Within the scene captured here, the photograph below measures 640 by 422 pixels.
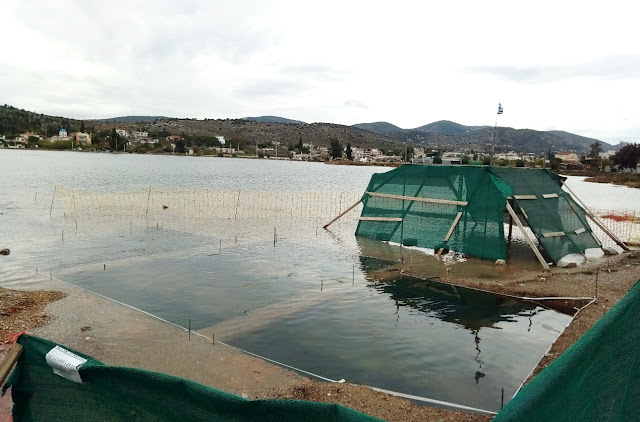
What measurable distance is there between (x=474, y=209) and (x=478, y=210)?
0.17 metres

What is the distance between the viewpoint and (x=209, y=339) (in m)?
10.2

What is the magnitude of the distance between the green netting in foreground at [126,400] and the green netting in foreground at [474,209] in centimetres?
1544

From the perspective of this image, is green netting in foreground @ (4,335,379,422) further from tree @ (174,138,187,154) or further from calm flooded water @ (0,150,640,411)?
tree @ (174,138,187,154)

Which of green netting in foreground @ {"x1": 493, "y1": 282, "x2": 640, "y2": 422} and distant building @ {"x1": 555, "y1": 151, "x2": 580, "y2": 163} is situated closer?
green netting in foreground @ {"x1": 493, "y1": 282, "x2": 640, "y2": 422}

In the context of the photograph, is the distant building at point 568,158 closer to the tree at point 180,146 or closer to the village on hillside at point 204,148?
the village on hillside at point 204,148

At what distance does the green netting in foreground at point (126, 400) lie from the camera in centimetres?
275

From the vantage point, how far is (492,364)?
9.41m

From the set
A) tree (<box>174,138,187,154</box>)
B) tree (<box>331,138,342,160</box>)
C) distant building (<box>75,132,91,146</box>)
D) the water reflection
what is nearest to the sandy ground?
the water reflection

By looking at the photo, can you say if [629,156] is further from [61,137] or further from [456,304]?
[61,137]

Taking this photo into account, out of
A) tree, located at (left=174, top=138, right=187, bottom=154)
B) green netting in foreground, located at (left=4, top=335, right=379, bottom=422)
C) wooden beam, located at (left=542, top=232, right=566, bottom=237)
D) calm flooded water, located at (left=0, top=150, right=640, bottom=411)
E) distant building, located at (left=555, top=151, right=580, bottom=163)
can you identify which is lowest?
calm flooded water, located at (left=0, top=150, right=640, bottom=411)

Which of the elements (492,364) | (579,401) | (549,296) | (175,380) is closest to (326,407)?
(175,380)

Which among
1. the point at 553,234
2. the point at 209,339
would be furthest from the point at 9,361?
the point at 553,234

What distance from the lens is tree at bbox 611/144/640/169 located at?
307 feet

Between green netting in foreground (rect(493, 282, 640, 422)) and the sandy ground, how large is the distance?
15.3ft
